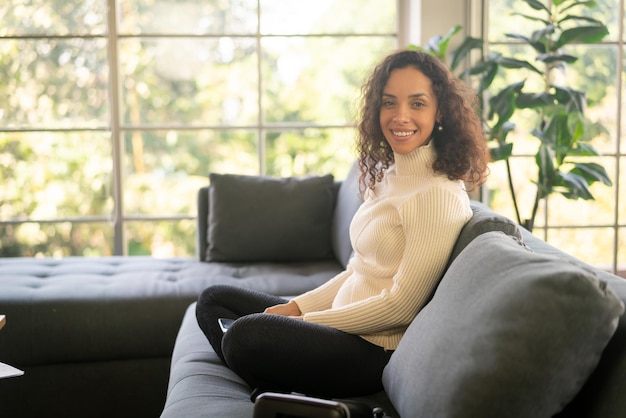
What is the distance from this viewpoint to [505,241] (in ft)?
5.66

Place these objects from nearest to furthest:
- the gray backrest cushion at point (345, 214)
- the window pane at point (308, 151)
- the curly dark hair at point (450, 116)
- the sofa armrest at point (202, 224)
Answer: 1. the curly dark hair at point (450, 116)
2. the gray backrest cushion at point (345, 214)
3. the sofa armrest at point (202, 224)
4. the window pane at point (308, 151)

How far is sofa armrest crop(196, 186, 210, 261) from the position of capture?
12.4 feet

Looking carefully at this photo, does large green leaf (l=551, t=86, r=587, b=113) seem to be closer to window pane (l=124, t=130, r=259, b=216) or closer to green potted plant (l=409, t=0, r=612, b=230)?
green potted plant (l=409, t=0, r=612, b=230)

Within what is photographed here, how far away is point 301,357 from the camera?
1.88m

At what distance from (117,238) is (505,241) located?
3.26 metres

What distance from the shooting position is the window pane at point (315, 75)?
179 inches

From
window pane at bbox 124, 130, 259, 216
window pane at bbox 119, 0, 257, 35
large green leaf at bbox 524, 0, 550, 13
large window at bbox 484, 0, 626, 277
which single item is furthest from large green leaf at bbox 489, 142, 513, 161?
window pane at bbox 119, 0, 257, 35

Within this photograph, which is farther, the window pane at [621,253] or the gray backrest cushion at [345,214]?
the window pane at [621,253]

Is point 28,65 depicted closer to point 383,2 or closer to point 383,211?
point 383,2

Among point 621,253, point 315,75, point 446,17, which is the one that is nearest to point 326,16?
point 315,75

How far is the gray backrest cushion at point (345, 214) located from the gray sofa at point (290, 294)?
0.02 meters

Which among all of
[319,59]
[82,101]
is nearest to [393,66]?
[319,59]

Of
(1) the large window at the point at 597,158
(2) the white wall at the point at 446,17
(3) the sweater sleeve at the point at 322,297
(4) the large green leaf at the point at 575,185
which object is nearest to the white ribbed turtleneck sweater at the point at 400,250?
(3) the sweater sleeve at the point at 322,297

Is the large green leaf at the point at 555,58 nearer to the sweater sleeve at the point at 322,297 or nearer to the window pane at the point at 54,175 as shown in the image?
the sweater sleeve at the point at 322,297
